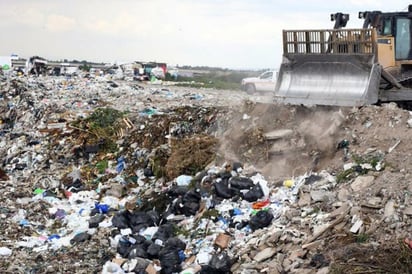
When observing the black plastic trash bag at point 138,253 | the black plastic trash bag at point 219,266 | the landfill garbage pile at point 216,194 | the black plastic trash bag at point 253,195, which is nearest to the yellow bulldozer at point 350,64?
the landfill garbage pile at point 216,194

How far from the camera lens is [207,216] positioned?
8.01 metres

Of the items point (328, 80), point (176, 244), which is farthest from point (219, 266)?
point (328, 80)

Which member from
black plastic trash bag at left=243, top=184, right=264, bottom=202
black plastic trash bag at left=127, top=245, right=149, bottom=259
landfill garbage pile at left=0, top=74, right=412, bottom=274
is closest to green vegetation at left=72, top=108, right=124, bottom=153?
landfill garbage pile at left=0, top=74, right=412, bottom=274

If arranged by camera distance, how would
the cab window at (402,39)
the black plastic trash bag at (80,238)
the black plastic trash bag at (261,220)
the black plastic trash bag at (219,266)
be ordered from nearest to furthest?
the black plastic trash bag at (219,266)
the black plastic trash bag at (261,220)
the black plastic trash bag at (80,238)
the cab window at (402,39)

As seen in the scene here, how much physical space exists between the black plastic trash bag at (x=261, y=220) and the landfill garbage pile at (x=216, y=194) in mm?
16

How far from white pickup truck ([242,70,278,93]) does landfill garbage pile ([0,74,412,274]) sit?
10.7 m

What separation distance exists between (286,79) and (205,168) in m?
2.44

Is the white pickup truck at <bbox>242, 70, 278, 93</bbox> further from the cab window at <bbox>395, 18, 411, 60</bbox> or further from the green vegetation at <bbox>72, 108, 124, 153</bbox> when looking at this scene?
the cab window at <bbox>395, 18, 411, 60</bbox>

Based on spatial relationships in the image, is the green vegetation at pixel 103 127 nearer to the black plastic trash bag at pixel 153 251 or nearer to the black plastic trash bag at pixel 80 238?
the black plastic trash bag at pixel 80 238

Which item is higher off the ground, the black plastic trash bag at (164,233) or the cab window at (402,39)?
the cab window at (402,39)

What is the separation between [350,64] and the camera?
32.7 feet

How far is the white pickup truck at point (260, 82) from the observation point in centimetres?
2298

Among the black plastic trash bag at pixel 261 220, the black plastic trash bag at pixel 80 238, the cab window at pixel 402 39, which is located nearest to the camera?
the black plastic trash bag at pixel 261 220

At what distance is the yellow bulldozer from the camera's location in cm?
977
